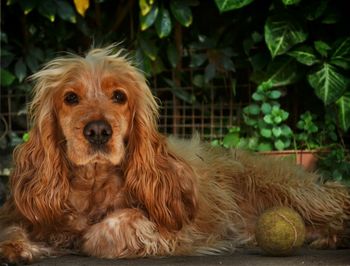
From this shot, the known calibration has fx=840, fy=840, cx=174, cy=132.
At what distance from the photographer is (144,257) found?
3.95 meters

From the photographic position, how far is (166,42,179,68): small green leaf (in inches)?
249

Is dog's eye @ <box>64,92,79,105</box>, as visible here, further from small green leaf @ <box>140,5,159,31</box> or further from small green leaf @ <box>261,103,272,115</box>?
small green leaf @ <box>261,103,272,115</box>

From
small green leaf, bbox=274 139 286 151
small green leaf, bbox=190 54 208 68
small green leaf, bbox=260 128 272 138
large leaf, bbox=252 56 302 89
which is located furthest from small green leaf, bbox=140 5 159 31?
small green leaf, bbox=274 139 286 151

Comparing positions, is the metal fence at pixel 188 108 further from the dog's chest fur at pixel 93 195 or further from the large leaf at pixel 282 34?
the dog's chest fur at pixel 93 195

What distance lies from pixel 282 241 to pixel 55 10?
3054 millimetres

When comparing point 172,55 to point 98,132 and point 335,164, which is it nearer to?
point 335,164

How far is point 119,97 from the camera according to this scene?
4.11 m

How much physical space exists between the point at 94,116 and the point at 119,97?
0.96 ft

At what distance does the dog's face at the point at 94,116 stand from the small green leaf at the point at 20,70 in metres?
2.19

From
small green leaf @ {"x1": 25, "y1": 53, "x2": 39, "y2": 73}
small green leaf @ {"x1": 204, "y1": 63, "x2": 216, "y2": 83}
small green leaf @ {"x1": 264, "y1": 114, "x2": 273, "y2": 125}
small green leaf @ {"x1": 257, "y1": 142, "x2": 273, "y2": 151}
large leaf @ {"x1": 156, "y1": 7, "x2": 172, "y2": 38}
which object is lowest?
small green leaf @ {"x1": 257, "y1": 142, "x2": 273, "y2": 151}

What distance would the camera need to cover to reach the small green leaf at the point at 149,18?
605cm

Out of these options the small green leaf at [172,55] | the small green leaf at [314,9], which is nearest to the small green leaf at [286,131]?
the small green leaf at [314,9]

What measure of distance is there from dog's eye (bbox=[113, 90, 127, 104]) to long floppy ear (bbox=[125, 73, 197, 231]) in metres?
0.10

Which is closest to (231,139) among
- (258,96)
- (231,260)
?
(258,96)
